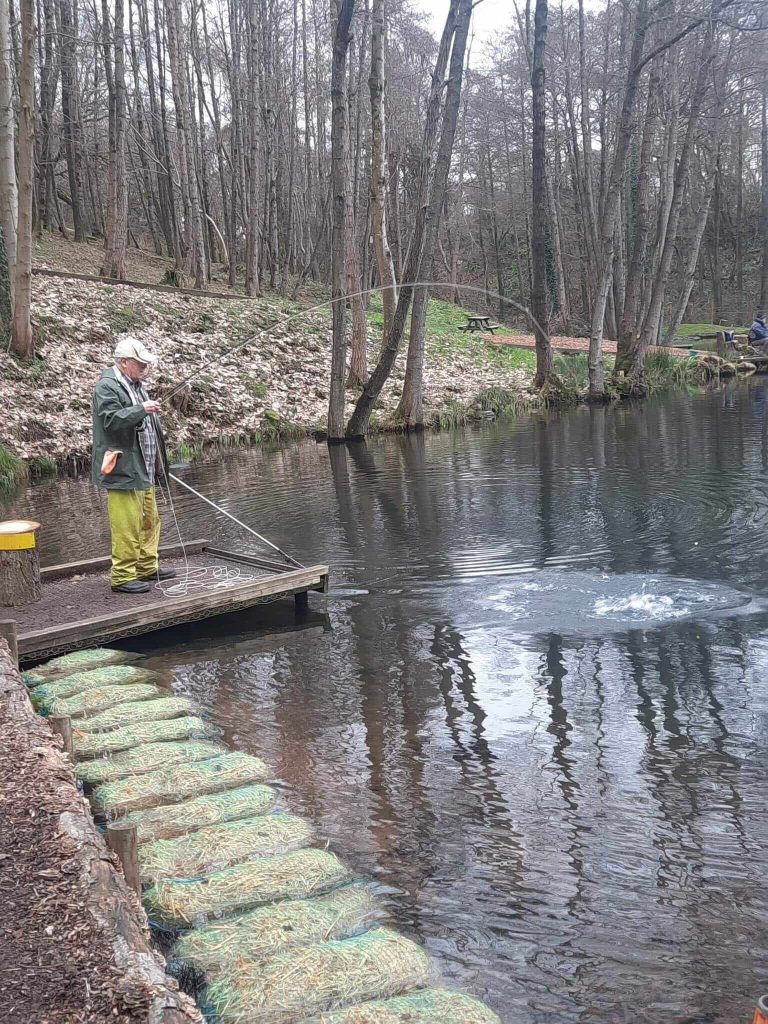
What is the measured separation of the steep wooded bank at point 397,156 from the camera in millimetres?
18062

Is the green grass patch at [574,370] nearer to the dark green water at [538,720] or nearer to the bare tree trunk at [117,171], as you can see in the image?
the bare tree trunk at [117,171]

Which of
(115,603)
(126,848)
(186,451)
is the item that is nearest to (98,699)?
(115,603)

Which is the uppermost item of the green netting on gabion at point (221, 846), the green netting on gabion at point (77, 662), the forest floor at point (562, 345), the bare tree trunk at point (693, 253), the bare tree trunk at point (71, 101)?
the bare tree trunk at point (71, 101)

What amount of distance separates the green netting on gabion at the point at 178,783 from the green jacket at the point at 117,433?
3.04 metres

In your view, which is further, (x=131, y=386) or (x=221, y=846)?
(x=131, y=386)

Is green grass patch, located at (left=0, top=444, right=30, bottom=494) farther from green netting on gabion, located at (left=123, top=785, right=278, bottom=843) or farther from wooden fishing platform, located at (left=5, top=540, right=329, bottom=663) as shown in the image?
green netting on gabion, located at (left=123, top=785, right=278, bottom=843)

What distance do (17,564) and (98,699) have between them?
2159 millimetres

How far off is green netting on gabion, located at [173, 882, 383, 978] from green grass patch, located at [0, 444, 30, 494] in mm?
12226

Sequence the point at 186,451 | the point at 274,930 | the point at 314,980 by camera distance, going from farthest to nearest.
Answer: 1. the point at 186,451
2. the point at 274,930
3. the point at 314,980

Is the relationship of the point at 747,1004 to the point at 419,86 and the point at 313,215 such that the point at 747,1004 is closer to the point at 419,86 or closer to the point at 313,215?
the point at 419,86

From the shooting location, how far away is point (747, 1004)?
3.00 meters

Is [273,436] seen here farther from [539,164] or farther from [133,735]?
[133,735]

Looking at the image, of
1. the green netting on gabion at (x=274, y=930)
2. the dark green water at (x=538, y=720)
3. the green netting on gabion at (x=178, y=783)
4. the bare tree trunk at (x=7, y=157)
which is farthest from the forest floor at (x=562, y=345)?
the green netting on gabion at (x=274, y=930)

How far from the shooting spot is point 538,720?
17.5 feet
